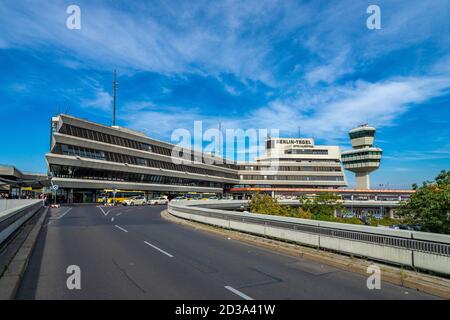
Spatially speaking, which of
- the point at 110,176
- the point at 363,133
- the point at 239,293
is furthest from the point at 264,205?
the point at 363,133

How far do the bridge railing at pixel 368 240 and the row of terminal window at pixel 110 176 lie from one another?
51964 millimetres

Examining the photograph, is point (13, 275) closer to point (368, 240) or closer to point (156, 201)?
point (368, 240)

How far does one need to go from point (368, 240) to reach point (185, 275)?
5.07 m

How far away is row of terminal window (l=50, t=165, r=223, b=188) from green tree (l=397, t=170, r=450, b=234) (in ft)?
177

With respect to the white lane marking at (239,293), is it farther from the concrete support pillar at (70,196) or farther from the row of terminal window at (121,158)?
the concrete support pillar at (70,196)

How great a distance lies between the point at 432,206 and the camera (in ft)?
72.0

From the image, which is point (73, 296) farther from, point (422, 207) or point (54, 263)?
point (422, 207)

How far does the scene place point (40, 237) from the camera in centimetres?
1430

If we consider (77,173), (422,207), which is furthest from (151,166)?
(422,207)

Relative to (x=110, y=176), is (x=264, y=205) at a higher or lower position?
lower

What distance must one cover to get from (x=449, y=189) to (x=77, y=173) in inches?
2286

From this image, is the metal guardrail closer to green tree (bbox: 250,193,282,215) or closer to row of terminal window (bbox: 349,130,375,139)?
green tree (bbox: 250,193,282,215)

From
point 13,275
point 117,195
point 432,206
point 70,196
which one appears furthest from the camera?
point 70,196

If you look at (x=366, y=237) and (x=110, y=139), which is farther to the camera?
(x=110, y=139)
